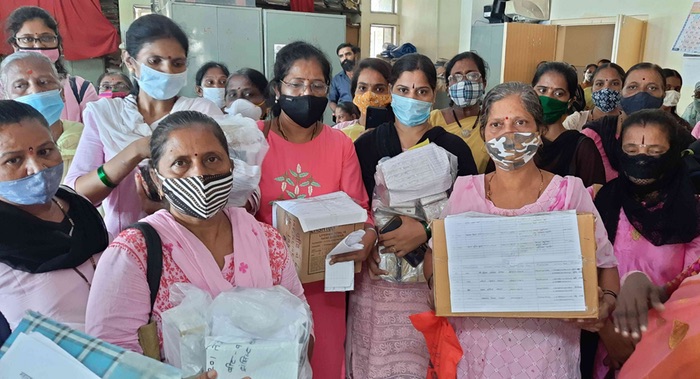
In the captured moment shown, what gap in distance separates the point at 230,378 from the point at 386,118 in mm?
1947

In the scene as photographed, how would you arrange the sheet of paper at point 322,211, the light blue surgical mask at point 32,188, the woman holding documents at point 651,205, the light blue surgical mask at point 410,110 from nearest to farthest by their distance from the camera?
1. the light blue surgical mask at point 32,188
2. the sheet of paper at point 322,211
3. the woman holding documents at point 651,205
4. the light blue surgical mask at point 410,110

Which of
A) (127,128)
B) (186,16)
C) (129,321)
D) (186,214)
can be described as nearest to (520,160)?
(186,214)

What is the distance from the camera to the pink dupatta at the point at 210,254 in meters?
1.54

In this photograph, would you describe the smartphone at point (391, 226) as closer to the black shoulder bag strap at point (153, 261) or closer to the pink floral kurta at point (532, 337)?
the pink floral kurta at point (532, 337)

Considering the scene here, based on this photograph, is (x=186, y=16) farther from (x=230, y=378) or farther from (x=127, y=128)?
(x=230, y=378)

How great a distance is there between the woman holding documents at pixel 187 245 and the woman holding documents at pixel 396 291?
0.63m

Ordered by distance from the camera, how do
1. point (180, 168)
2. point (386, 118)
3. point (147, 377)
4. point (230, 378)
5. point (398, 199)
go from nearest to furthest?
point (147, 377) → point (230, 378) → point (180, 168) → point (398, 199) → point (386, 118)

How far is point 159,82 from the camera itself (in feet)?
7.10

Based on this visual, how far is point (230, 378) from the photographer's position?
4.24ft

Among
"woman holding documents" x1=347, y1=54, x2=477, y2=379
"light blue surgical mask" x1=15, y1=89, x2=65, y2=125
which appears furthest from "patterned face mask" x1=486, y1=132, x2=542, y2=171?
"light blue surgical mask" x1=15, y1=89, x2=65, y2=125

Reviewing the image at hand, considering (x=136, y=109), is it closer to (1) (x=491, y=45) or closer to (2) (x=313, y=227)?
(2) (x=313, y=227)

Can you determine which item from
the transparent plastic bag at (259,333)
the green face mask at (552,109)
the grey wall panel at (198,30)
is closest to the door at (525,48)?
the grey wall panel at (198,30)

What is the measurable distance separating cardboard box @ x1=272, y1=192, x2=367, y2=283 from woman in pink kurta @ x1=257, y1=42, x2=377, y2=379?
193mm

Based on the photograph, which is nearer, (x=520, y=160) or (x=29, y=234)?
(x=29, y=234)
